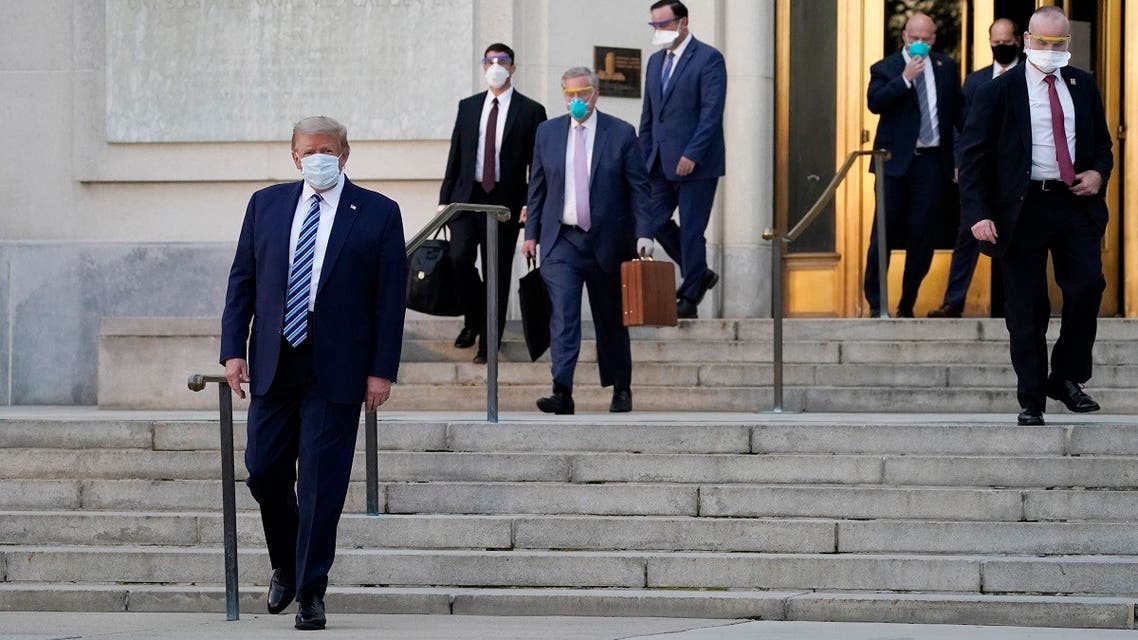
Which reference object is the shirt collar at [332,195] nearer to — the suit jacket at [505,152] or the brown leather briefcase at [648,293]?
the brown leather briefcase at [648,293]

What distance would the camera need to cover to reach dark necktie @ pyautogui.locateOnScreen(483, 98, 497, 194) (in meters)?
12.8

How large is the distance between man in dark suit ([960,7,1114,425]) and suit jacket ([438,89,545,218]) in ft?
11.8

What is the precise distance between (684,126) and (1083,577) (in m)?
5.60

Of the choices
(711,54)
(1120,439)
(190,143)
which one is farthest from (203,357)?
(1120,439)

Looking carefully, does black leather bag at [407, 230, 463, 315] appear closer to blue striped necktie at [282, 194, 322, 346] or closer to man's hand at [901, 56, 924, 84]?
man's hand at [901, 56, 924, 84]

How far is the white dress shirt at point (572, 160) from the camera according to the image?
11.6m

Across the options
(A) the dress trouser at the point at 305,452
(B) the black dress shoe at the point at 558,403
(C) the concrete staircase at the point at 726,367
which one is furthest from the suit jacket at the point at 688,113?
(A) the dress trouser at the point at 305,452

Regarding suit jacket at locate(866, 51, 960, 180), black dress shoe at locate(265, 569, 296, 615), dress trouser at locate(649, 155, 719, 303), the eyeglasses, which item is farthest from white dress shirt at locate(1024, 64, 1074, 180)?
black dress shoe at locate(265, 569, 296, 615)

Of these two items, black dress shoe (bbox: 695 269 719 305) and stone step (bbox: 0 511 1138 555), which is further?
black dress shoe (bbox: 695 269 719 305)

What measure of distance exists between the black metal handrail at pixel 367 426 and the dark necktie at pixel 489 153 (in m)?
1.63

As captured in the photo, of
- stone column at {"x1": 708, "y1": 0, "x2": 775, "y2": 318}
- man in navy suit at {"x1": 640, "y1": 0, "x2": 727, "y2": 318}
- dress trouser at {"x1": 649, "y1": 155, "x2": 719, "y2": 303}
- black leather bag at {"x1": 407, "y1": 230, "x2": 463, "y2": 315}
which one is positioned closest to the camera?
black leather bag at {"x1": 407, "y1": 230, "x2": 463, "y2": 315}

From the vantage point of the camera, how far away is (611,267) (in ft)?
38.2

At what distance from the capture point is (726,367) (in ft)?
40.6

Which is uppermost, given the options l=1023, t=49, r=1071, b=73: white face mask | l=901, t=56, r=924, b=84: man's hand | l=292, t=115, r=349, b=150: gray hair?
l=901, t=56, r=924, b=84: man's hand
